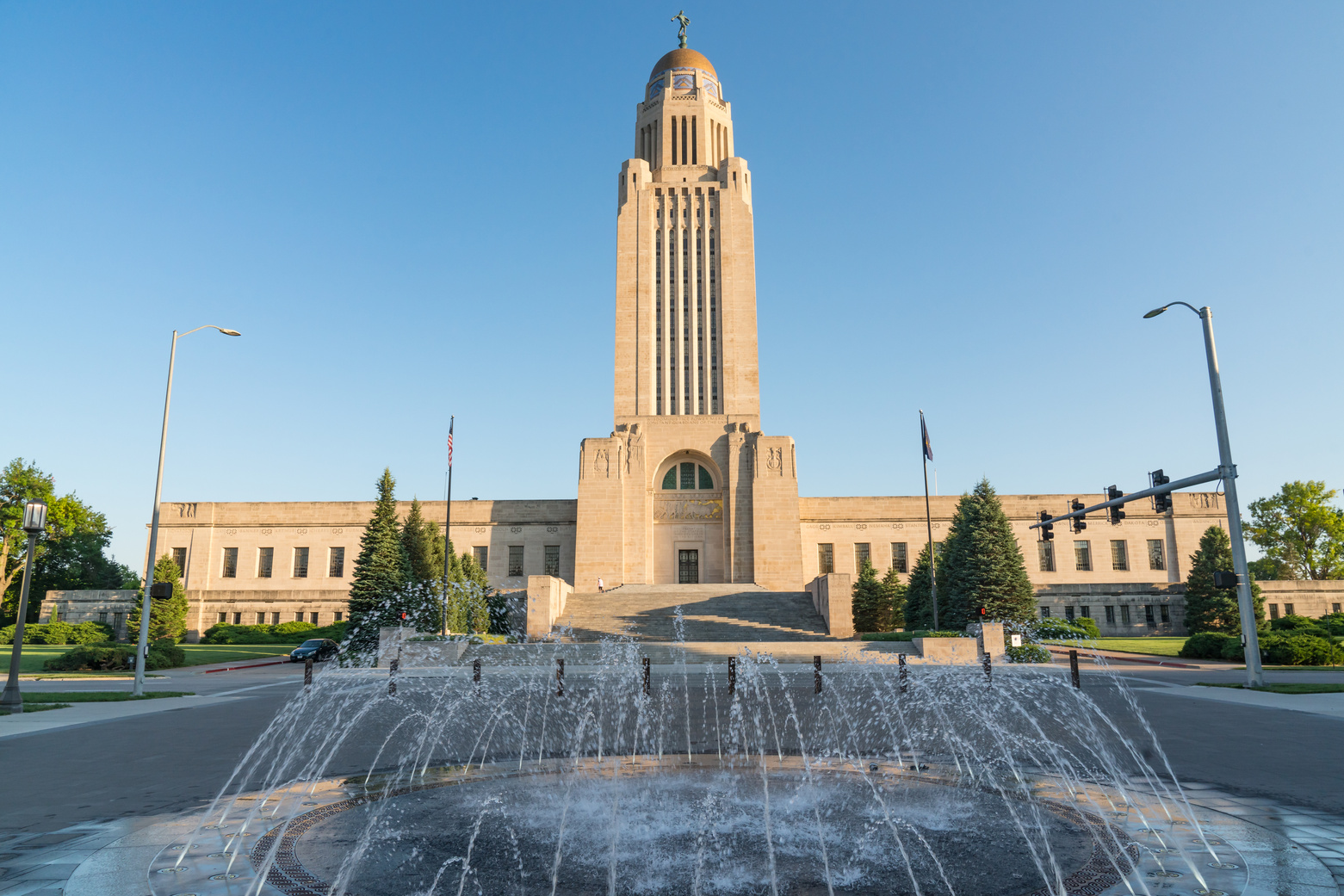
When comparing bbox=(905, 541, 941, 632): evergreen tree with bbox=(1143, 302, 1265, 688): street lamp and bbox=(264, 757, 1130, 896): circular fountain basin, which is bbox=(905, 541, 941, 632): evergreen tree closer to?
bbox=(1143, 302, 1265, 688): street lamp

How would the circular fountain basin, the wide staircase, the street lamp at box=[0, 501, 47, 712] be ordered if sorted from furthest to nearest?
the wide staircase → the street lamp at box=[0, 501, 47, 712] → the circular fountain basin

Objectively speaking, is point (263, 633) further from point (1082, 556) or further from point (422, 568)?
point (1082, 556)

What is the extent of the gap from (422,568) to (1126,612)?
4387 cm

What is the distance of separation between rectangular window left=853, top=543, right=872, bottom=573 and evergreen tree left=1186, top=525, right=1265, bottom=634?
60.6ft

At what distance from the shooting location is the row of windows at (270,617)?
54.6m

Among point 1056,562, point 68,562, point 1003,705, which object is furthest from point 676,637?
point 68,562

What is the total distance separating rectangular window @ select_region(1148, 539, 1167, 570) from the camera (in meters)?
54.4

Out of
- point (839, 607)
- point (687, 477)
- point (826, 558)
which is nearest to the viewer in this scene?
point (839, 607)

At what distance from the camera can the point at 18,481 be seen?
55.8m

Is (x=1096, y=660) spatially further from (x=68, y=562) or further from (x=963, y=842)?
(x=68, y=562)

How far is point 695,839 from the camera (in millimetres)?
6492

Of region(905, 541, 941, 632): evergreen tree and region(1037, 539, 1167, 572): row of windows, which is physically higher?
region(1037, 539, 1167, 572): row of windows

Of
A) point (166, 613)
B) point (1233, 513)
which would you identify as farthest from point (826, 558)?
point (166, 613)

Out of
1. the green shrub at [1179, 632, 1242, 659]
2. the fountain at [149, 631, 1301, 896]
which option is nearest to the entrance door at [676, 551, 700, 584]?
the green shrub at [1179, 632, 1242, 659]
